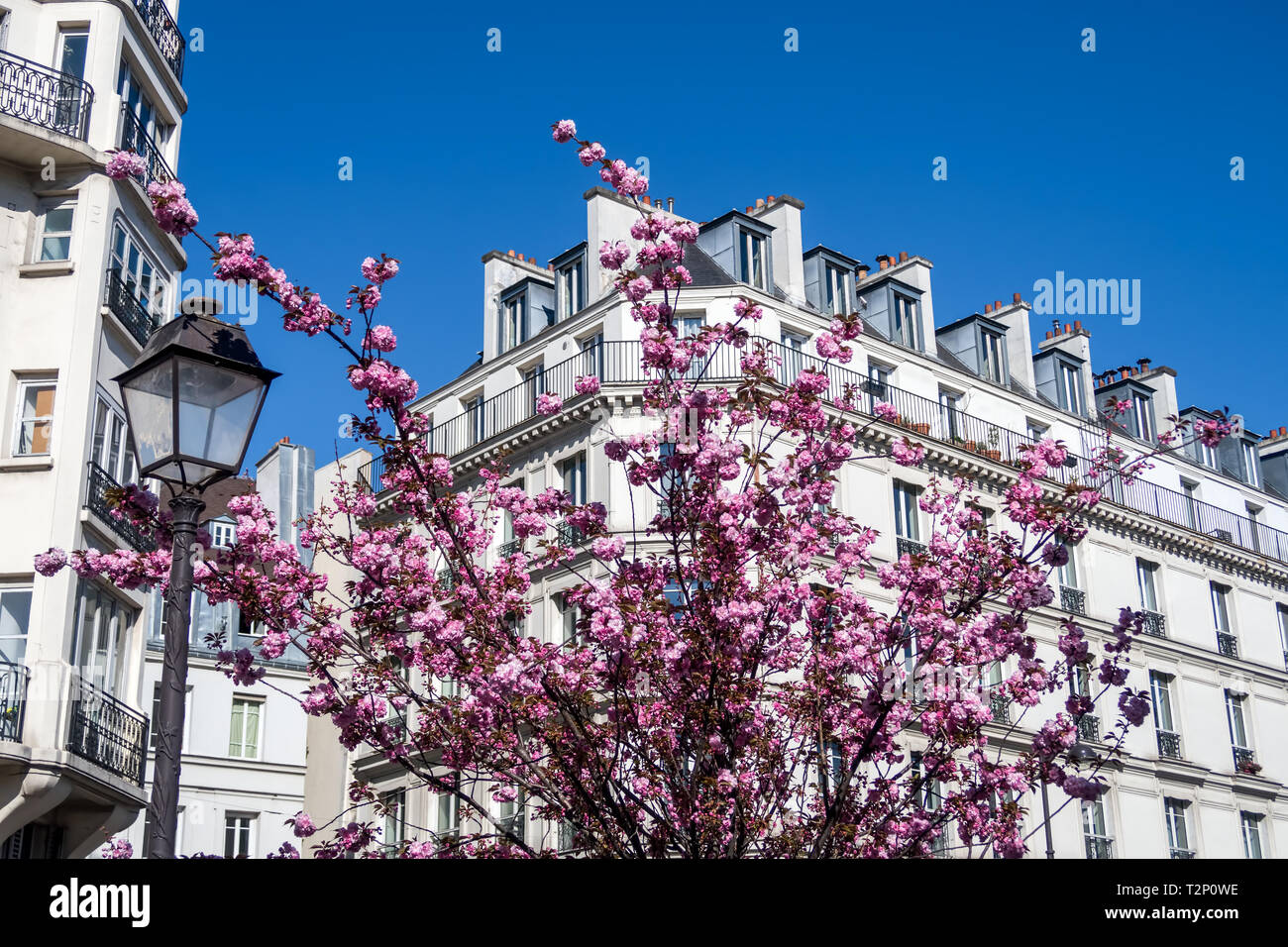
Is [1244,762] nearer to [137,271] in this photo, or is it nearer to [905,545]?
[905,545]

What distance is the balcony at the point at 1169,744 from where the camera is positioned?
3703 centimetres

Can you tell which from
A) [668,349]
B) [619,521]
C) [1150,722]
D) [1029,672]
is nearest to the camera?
[668,349]

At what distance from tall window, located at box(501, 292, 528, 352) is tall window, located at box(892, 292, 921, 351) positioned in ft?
30.0

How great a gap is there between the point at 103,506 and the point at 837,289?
22.9 metres

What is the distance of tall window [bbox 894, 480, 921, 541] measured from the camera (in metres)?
33.5

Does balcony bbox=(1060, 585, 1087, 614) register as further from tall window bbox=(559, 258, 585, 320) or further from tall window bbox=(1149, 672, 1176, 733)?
tall window bbox=(559, 258, 585, 320)

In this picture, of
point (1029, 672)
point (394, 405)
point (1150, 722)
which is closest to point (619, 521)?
point (1150, 722)

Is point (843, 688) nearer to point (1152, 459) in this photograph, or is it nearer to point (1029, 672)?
point (1029, 672)

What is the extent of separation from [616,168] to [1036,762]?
5962 millimetres

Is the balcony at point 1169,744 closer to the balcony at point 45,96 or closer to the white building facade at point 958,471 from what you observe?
the white building facade at point 958,471

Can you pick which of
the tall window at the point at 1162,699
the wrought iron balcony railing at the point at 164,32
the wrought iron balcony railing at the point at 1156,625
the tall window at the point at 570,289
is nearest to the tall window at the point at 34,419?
the wrought iron balcony railing at the point at 164,32

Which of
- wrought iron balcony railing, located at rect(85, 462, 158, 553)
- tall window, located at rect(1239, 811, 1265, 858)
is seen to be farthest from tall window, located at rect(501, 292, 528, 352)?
tall window, located at rect(1239, 811, 1265, 858)
